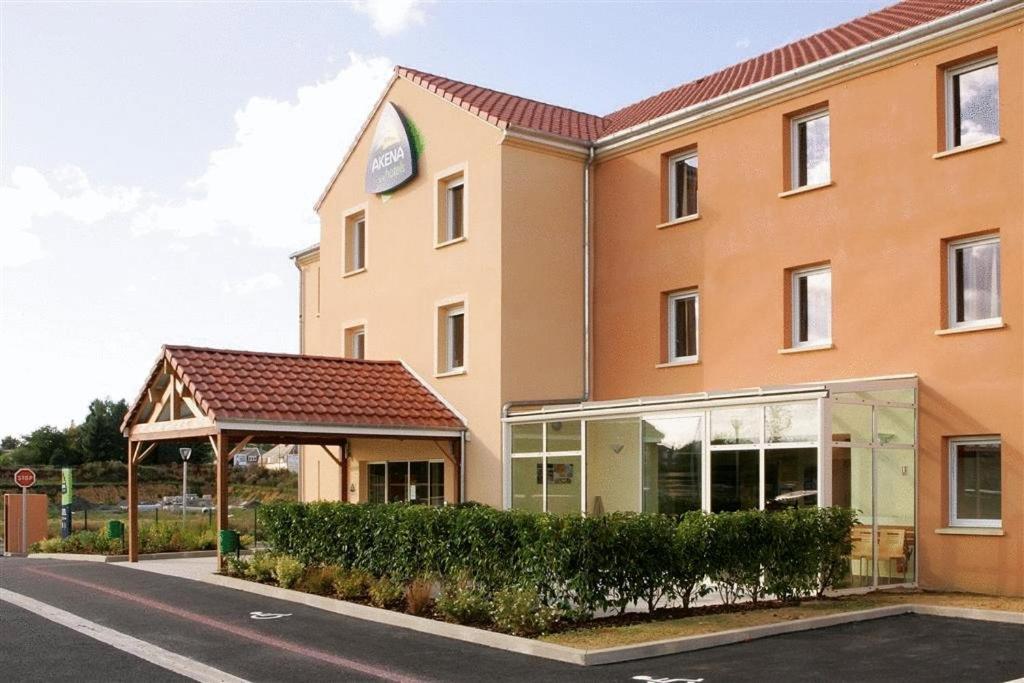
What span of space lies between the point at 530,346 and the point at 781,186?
584 cm

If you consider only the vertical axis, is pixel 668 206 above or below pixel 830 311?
above

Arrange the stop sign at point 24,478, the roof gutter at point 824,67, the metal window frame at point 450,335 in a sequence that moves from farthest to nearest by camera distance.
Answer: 1. the stop sign at point 24,478
2. the metal window frame at point 450,335
3. the roof gutter at point 824,67

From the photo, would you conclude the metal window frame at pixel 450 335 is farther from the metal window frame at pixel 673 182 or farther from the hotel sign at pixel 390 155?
the metal window frame at pixel 673 182

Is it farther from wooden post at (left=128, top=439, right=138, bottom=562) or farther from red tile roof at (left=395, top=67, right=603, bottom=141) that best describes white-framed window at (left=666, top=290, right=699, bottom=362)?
wooden post at (left=128, top=439, right=138, bottom=562)

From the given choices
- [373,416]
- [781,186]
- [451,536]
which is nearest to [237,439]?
[373,416]

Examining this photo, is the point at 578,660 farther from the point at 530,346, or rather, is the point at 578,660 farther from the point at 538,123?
the point at 538,123

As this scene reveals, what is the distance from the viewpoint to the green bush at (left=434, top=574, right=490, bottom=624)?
529 inches

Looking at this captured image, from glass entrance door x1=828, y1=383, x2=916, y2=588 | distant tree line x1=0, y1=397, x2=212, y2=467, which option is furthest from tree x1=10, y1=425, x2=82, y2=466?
glass entrance door x1=828, y1=383, x2=916, y2=588

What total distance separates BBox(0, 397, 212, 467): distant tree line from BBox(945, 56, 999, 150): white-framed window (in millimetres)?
58251

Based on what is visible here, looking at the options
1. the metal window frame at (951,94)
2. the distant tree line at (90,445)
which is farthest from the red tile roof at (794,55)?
the distant tree line at (90,445)

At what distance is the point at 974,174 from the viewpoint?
1656 cm

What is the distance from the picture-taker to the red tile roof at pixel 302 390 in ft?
65.5

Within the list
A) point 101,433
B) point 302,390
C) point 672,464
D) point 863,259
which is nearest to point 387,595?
point 672,464

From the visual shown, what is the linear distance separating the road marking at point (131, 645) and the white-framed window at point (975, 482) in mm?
10693
